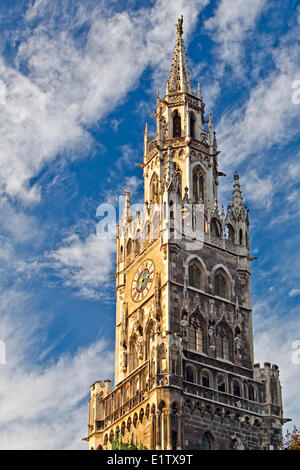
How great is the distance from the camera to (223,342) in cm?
7131

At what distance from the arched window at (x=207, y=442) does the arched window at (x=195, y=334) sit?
697 centimetres

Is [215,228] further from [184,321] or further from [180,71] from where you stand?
[180,71]

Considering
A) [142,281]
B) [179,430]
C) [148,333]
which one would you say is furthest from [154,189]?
[179,430]

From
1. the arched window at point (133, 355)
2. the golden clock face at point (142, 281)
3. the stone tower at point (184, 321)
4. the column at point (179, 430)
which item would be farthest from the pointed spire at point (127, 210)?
the column at point (179, 430)

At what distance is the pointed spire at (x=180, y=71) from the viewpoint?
284 feet

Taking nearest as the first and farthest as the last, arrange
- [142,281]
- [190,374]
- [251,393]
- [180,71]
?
[190,374] < [251,393] < [142,281] < [180,71]

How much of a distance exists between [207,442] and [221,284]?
1427cm

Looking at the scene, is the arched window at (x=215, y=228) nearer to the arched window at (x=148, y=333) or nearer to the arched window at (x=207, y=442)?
the arched window at (x=148, y=333)

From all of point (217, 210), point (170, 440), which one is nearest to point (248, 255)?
point (217, 210)

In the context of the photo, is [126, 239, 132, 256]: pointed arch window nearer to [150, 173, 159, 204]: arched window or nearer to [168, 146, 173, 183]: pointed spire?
[150, 173, 159, 204]: arched window

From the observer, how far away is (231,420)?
218ft
